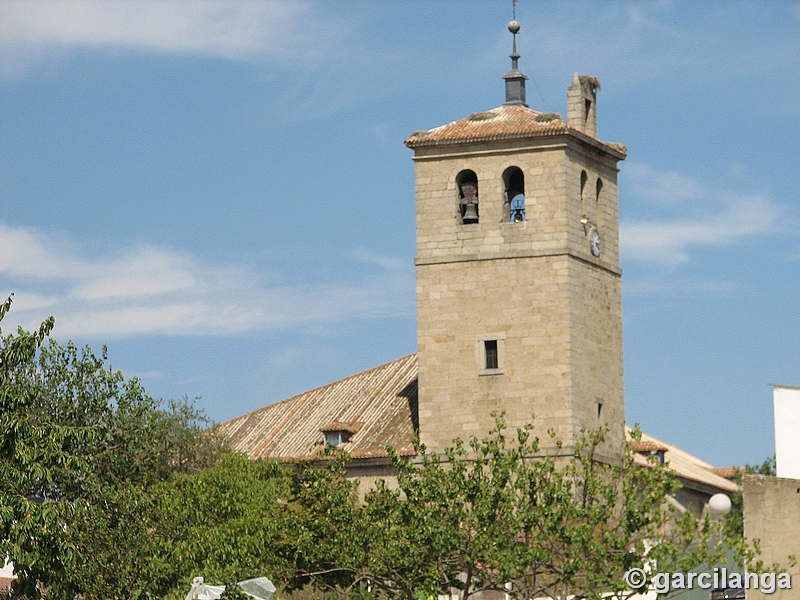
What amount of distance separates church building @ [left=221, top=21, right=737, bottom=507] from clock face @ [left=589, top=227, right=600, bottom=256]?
3cm

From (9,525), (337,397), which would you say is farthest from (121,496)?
(337,397)

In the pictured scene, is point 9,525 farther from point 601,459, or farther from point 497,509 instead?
point 601,459

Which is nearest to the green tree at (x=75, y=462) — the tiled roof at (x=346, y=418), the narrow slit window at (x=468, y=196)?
the tiled roof at (x=346, y=418)

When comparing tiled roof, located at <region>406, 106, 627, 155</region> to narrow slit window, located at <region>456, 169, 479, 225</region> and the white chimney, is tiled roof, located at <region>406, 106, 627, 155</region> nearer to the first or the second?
narrow slit window, located at <region>456, 169, 479, 225</region>

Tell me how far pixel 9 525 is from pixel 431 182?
28.2 metres

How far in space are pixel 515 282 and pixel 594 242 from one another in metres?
2.83

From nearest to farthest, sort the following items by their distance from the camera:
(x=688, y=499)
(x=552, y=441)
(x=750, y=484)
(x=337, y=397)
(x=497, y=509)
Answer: (x=750, y=484) < (x=497, y=509) < (x=552, y=441) < (x=337, y=397) < (x=688, y=499)

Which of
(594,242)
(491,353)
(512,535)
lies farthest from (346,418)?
(512,535)

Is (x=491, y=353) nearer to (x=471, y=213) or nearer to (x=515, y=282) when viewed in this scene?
(x=515, y=282)

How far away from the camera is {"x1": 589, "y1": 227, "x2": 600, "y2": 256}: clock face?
60.7m

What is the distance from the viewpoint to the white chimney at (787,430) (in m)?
41.4

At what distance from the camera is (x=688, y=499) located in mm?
71250

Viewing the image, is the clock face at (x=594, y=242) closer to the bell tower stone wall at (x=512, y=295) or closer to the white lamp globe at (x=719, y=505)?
the bell tower stone wall at (x=512, y=295)

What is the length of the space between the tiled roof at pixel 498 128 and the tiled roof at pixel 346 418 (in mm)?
7619
